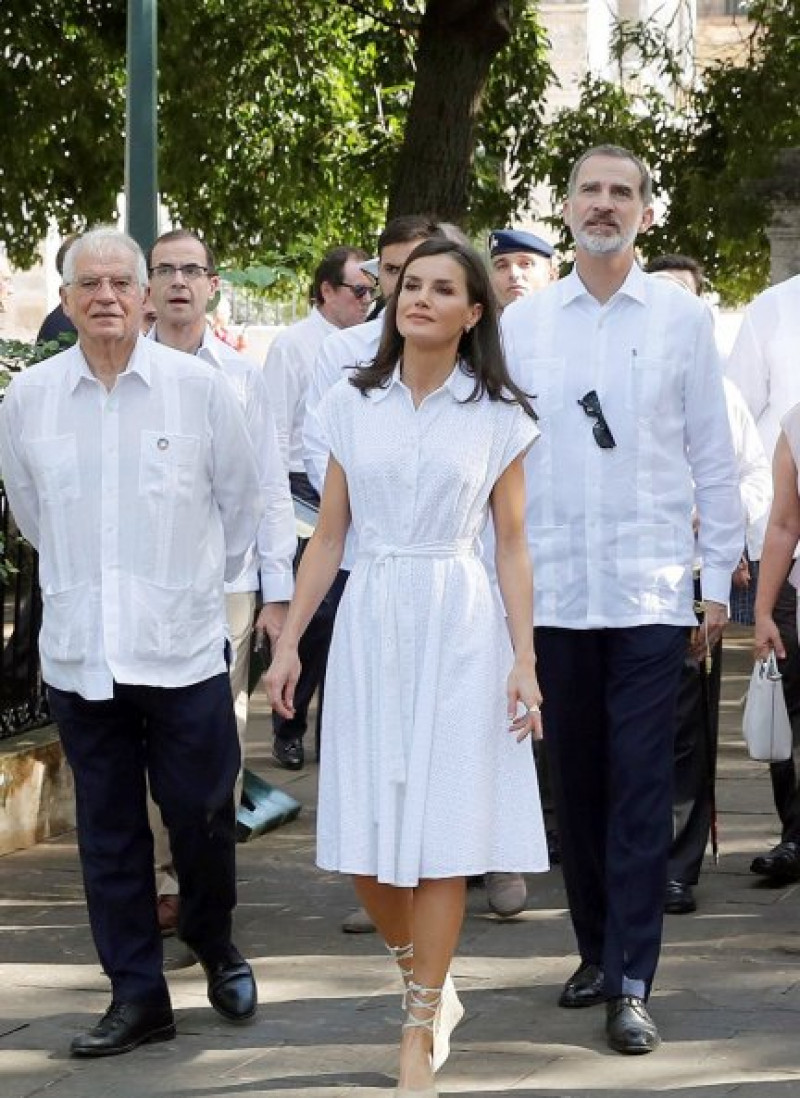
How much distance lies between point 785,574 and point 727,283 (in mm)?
14833

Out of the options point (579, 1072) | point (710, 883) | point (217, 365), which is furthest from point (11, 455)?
point (710, 883)

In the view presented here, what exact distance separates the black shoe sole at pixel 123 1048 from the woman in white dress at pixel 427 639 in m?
0.69

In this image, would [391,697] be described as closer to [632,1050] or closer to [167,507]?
[167,507]

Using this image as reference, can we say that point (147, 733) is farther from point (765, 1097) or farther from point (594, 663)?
point (765, 1097)

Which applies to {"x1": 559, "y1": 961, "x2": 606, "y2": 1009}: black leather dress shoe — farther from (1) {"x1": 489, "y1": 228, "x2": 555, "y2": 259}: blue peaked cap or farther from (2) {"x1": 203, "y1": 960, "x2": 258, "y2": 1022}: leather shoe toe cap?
(1) {"x1": 489, "y1": 228, "x2": 555, "y2": 259}: blue peaked cap

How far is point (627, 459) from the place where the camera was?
20.3 ft

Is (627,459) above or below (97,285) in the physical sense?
below

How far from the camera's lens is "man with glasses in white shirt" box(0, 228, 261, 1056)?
593 centimetres

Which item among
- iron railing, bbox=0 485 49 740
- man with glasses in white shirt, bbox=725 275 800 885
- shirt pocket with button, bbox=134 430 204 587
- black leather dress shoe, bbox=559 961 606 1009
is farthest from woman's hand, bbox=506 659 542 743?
iron railing, bbox=0 485 49 740

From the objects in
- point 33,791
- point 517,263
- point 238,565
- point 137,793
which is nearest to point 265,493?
point 238,565

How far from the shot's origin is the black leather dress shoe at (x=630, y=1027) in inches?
231

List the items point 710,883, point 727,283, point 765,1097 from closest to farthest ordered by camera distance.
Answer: point 765,1097 → point 710,883 → point 727,283

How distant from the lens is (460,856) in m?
5.50

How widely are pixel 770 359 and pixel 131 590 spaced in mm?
3074
